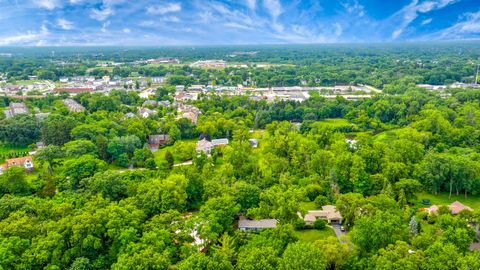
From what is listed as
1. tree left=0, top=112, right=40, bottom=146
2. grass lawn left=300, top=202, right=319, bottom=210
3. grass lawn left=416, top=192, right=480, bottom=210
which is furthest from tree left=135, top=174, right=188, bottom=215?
tree left=0, top=112, right=40, bottom=146

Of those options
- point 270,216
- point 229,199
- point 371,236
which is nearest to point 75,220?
point 229,199

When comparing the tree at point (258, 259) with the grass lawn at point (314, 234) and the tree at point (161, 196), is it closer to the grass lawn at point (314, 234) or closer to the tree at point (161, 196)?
the grass lawn at point (314, 234)

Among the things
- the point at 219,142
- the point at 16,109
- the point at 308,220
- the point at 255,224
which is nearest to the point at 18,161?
the point at 219,142

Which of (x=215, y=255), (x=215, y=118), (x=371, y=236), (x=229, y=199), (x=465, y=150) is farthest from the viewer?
(x=215, y=118)

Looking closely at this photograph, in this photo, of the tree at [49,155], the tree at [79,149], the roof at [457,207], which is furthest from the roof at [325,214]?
the tree at [49,155]

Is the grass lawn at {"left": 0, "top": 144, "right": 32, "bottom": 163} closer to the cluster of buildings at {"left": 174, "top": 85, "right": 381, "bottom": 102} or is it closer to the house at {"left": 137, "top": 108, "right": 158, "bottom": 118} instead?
the house at {"left": 137, "top": 108, "right": 158, "bottom": 118}

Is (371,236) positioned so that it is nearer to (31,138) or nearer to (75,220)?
(75,220)
